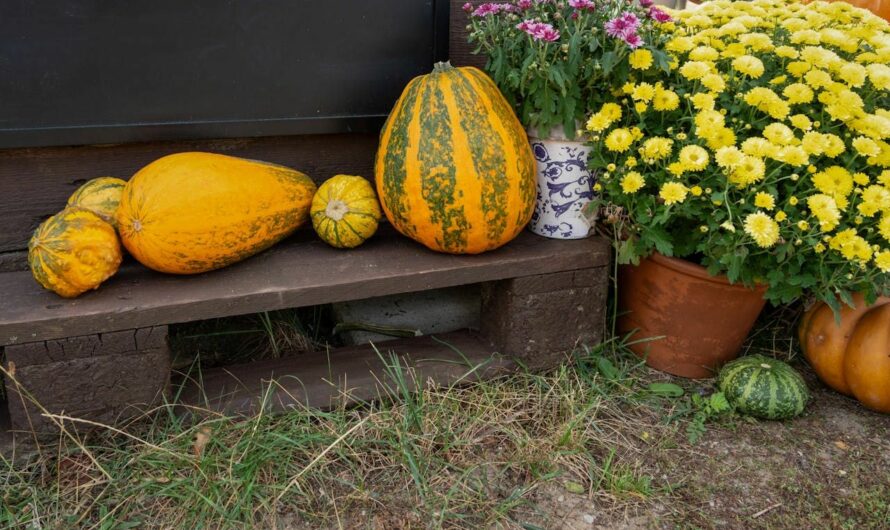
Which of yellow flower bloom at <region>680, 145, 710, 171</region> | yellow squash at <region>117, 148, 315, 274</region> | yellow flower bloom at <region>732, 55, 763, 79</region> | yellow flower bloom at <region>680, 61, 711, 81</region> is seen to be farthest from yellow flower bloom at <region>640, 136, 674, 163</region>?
yellow squash at <region>117, 148, 315, 274</region>

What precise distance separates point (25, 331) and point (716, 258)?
185 cm

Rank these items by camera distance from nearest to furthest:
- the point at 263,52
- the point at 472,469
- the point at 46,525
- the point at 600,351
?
1. the point at 46,525
2. the point at 472,469
3. the point at 263,52
4. the point at 600,351

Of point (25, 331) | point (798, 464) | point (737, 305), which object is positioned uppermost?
point (25, 331)

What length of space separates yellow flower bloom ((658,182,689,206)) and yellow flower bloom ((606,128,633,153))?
0.18 metres

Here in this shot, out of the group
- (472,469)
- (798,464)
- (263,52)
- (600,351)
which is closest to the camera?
(472,469)

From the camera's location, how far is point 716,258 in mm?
1990

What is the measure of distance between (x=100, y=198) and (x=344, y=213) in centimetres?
70

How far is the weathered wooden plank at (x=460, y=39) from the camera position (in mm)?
2440

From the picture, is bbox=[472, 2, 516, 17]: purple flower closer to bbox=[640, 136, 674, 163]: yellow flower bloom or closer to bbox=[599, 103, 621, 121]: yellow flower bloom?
bbox=[599, 103, 621, 121]: yellow flower bloom

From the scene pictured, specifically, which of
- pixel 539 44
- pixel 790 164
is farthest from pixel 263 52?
pixel 790 164

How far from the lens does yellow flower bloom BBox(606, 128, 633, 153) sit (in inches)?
79.0

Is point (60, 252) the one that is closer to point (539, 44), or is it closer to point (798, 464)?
point (539, 44)

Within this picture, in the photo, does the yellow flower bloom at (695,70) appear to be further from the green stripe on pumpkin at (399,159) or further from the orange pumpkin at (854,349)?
the orange pumpkin at (854,349)

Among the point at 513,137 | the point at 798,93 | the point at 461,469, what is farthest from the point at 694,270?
the point at 461,469
